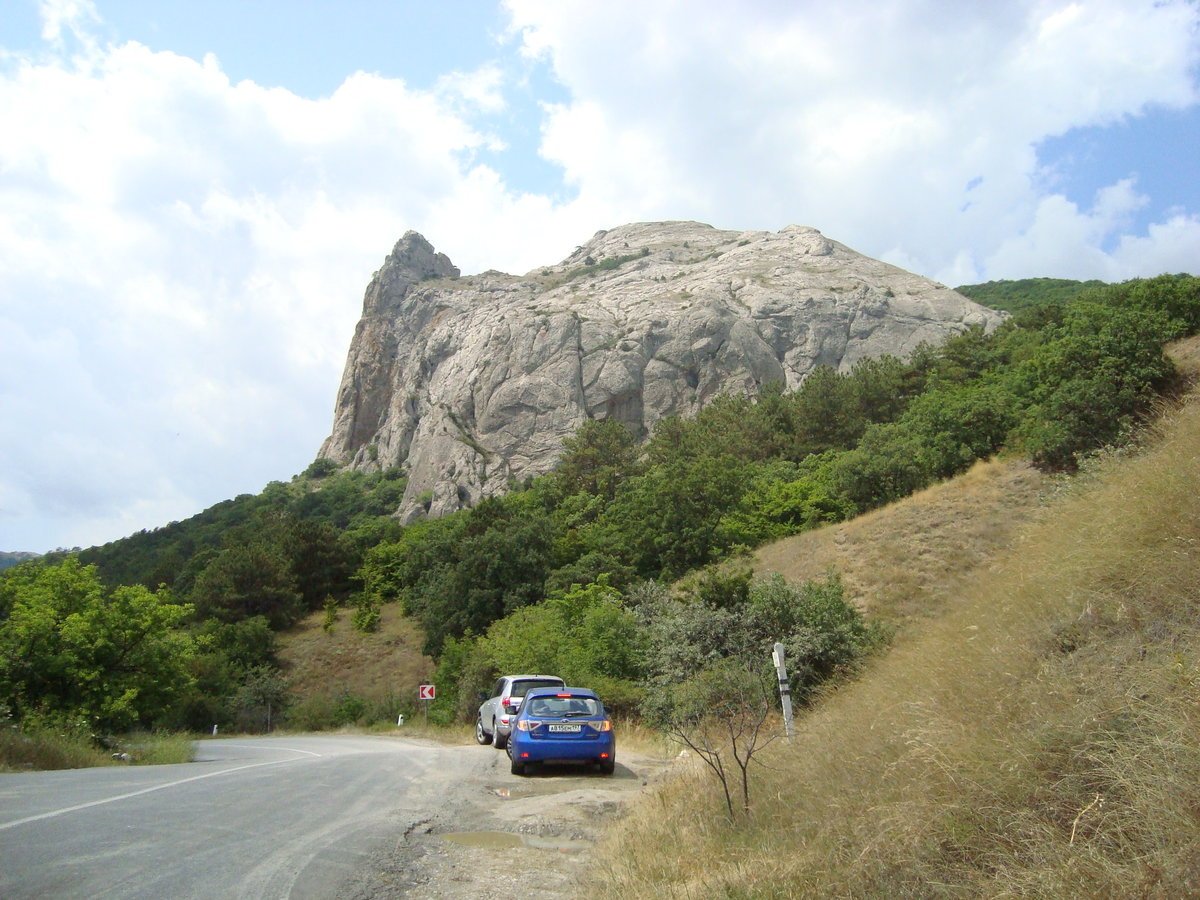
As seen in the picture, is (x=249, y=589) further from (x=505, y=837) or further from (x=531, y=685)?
(x=505, y=837)

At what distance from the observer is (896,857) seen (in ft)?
12.9

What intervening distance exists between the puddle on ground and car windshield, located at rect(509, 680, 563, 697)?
10.1 metres

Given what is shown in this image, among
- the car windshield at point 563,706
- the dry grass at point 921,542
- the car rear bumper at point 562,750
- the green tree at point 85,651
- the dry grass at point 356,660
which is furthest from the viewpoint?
the dry grass at point 356,660

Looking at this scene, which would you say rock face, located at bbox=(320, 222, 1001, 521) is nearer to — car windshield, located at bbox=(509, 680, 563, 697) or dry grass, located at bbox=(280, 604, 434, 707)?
dry grass, located at bbox=(280, 604, 434, 707)

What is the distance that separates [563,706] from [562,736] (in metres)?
0.58

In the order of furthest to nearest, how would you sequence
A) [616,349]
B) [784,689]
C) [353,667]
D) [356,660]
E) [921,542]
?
[616,349]
[356,660]
[353,667]
[921,542]
[784,689]

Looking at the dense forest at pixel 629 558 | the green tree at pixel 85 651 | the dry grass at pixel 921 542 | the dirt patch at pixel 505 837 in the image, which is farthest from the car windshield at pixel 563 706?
the dry grass at pixel 921 542

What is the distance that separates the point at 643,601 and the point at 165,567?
58.0 metres

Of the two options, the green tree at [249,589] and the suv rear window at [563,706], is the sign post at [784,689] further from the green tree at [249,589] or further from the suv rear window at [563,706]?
the green tree at [249,589]

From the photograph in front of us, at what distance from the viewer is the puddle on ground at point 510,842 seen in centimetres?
706

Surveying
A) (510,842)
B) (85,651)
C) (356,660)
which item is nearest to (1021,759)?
(510,842)

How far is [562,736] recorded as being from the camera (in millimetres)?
→ 12125

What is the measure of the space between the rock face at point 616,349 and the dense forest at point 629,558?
1271cm

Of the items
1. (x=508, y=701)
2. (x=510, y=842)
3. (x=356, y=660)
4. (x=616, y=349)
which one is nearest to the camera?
(x=510, y=842)
